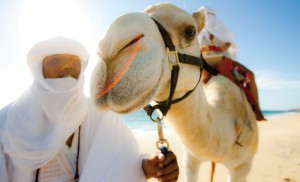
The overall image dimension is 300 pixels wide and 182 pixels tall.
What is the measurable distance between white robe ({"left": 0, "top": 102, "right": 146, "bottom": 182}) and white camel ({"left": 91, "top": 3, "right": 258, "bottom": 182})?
1.25 ft

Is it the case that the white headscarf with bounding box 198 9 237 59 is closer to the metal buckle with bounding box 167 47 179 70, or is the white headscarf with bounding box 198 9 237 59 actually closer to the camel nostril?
the metal buckle with bounding box 167 47 179 70

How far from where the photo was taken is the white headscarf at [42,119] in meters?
1.53

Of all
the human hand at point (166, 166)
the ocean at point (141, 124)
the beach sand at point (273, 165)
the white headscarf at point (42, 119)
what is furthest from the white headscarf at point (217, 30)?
the ocean at point (141, 124)

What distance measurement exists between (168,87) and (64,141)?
810 millimetres

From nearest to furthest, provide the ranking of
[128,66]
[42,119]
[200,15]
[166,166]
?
[128,66] → [166,166] → [42,119] → [200,15]

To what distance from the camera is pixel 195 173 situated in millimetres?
3156

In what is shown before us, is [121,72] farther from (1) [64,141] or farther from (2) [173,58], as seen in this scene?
(1) [64,141]

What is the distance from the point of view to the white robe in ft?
4.94

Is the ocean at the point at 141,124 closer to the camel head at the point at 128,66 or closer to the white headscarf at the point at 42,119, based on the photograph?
the white headscarf at the point at 42,119

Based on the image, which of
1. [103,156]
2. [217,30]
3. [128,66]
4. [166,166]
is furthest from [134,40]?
[217,30]

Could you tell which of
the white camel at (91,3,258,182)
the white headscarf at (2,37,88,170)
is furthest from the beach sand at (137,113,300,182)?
the white headscarf at (2,37,88,170)

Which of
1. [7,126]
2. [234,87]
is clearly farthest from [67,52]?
[234,87]

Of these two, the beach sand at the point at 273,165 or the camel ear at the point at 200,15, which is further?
the beach sand at the point at 273,165

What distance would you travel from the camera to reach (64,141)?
1.61m
